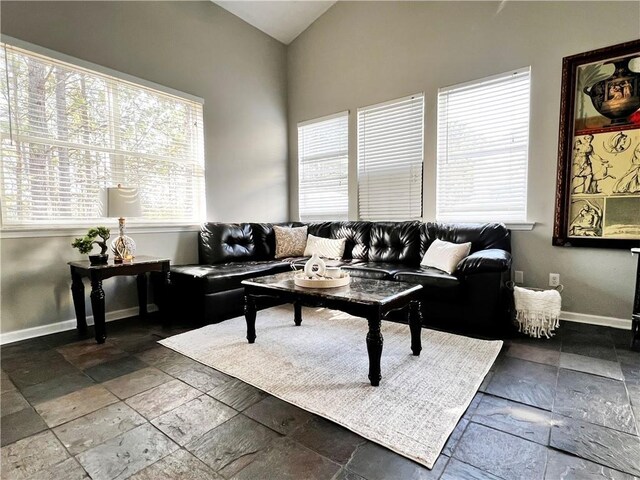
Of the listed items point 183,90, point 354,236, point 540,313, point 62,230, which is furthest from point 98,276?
point 540,313

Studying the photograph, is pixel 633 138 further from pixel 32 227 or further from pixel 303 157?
pixel 32 227

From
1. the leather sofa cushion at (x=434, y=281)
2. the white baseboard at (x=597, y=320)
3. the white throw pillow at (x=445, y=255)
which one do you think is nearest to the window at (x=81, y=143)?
the leather sofa cushion at (x=434, y=281)

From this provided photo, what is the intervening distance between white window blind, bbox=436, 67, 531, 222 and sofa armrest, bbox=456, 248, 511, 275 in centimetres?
87

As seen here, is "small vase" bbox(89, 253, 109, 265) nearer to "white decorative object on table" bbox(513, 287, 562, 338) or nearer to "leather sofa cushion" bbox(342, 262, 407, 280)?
"leather sofa cushion" bbox(342, 262, 407, 280)

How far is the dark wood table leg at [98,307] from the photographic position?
8.19 ft

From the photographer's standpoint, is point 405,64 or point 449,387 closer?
point 449,387

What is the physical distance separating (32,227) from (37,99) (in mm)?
1045

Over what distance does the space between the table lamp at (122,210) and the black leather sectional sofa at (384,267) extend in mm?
465

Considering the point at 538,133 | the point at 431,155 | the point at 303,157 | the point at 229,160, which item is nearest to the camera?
A: the point at 538,133

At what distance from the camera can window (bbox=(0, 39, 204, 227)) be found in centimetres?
258

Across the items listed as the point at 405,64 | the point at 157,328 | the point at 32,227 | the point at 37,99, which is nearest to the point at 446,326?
the point at 157,328

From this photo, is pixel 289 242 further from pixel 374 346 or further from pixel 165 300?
pixel 374 346

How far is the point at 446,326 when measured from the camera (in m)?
2.85

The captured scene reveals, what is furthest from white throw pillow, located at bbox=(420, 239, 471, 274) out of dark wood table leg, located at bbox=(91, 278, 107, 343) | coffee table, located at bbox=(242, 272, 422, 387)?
dark wood table leg, located at bbox=(91, 278, 107, 343)
